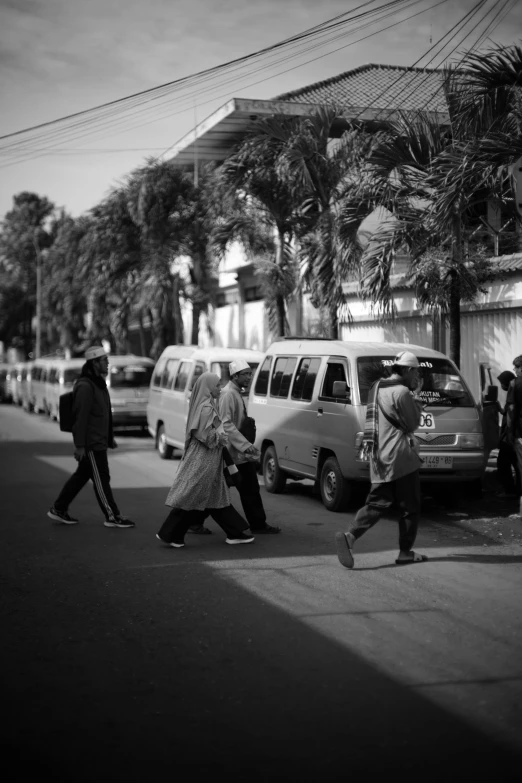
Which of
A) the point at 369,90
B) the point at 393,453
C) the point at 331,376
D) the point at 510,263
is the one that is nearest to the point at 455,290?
the point at 510,263

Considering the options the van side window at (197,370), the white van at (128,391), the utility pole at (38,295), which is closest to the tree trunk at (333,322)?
the van side window at (197,370)

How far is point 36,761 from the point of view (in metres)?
3.95

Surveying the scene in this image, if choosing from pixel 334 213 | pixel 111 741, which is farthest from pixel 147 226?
pixel 111 741

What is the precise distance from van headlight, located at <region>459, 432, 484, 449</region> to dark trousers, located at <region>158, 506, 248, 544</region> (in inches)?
123

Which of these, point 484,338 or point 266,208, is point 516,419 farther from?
point 266,208

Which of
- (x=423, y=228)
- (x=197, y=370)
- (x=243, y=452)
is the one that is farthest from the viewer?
(x=197, y=370)

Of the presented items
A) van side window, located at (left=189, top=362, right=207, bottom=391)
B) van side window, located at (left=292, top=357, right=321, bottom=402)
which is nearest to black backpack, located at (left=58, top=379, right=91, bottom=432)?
van side window, located at (left=292, top=357, right=321, bottom=402)

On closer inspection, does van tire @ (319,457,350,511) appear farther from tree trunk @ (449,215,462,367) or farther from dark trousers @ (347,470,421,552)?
tree trunk @ (449,215,462,367)

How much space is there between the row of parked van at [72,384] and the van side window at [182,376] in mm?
3521

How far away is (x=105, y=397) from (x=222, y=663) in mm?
5206

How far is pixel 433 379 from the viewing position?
1134 centimetres

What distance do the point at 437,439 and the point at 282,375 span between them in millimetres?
2815

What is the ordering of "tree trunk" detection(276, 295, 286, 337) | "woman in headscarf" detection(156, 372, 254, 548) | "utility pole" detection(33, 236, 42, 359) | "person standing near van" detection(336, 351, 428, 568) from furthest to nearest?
"utility pole" detection(33, 236, 42, 359), "tree trunk" detection(276, 295, 286, 337), "woman in headscarf" detection(156, 372, 254, 548), "person standing near van" detection(336, 351, 428, 568)

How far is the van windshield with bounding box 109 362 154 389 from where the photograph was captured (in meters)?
23.4
